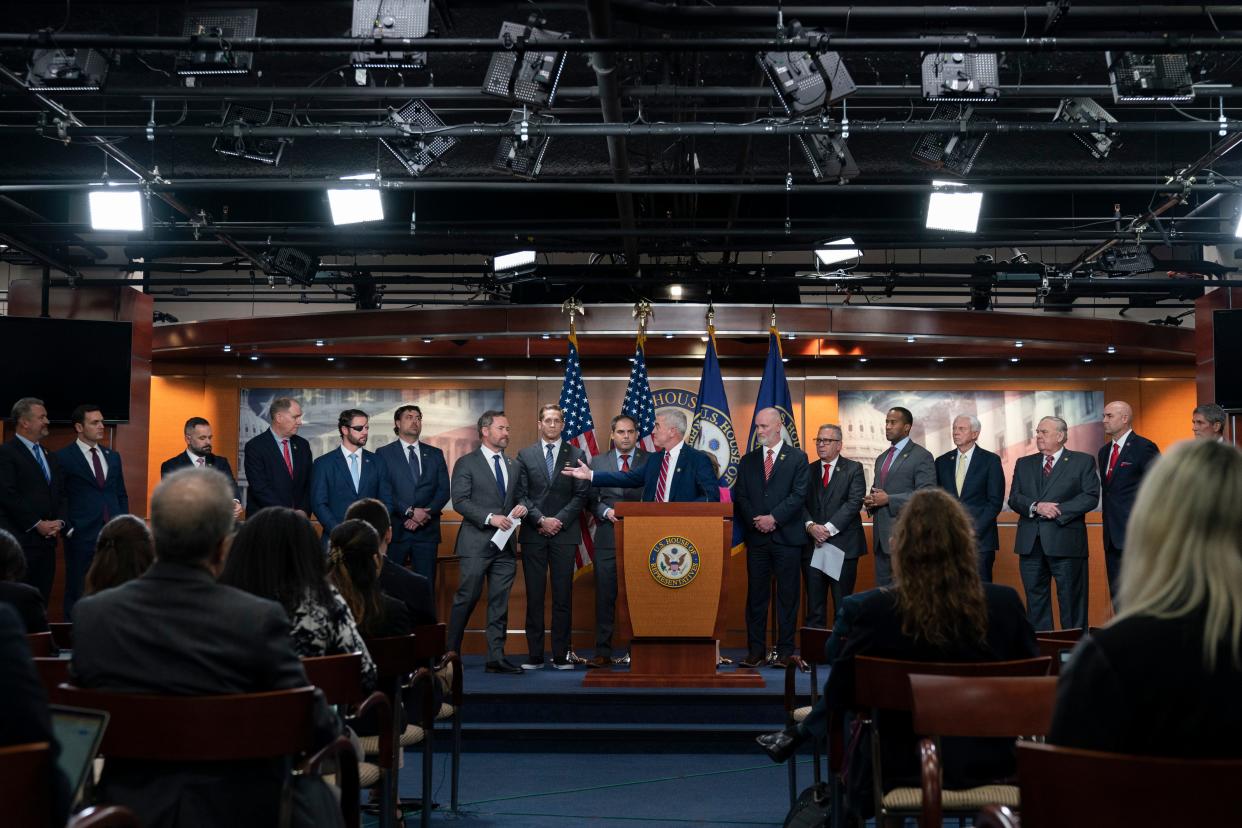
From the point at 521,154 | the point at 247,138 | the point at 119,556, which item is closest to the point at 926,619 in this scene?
the point at 119,556

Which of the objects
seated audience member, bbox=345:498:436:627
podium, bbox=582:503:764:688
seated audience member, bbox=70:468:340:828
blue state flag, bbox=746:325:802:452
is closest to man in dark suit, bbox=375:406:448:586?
podium, bbox=582:503:764:688

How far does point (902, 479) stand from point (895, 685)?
21.0ft

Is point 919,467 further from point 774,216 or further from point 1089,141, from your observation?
point 774,216

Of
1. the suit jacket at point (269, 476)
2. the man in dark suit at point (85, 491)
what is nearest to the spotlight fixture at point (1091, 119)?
the suit jacket at point (269, 476)

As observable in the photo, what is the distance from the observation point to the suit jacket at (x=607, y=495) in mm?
9617

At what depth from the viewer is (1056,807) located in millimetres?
2168

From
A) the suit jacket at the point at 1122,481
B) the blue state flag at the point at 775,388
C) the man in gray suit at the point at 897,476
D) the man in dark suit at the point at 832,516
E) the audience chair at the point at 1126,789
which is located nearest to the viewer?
the audience chair at the point at 1126,789

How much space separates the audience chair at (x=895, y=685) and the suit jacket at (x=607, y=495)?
5813mm

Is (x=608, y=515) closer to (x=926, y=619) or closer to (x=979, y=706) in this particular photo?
(x=926, y=619)

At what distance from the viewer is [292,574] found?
12.1ft

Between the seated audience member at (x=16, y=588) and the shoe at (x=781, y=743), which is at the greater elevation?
the seated audience member at (x=16, y=588)

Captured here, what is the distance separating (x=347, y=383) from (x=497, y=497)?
3387mm

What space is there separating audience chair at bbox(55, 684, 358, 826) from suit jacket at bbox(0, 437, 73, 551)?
6833 millimetres

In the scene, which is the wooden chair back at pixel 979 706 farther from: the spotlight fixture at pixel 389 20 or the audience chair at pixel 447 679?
the spotlight fixture at pixel 389 20
